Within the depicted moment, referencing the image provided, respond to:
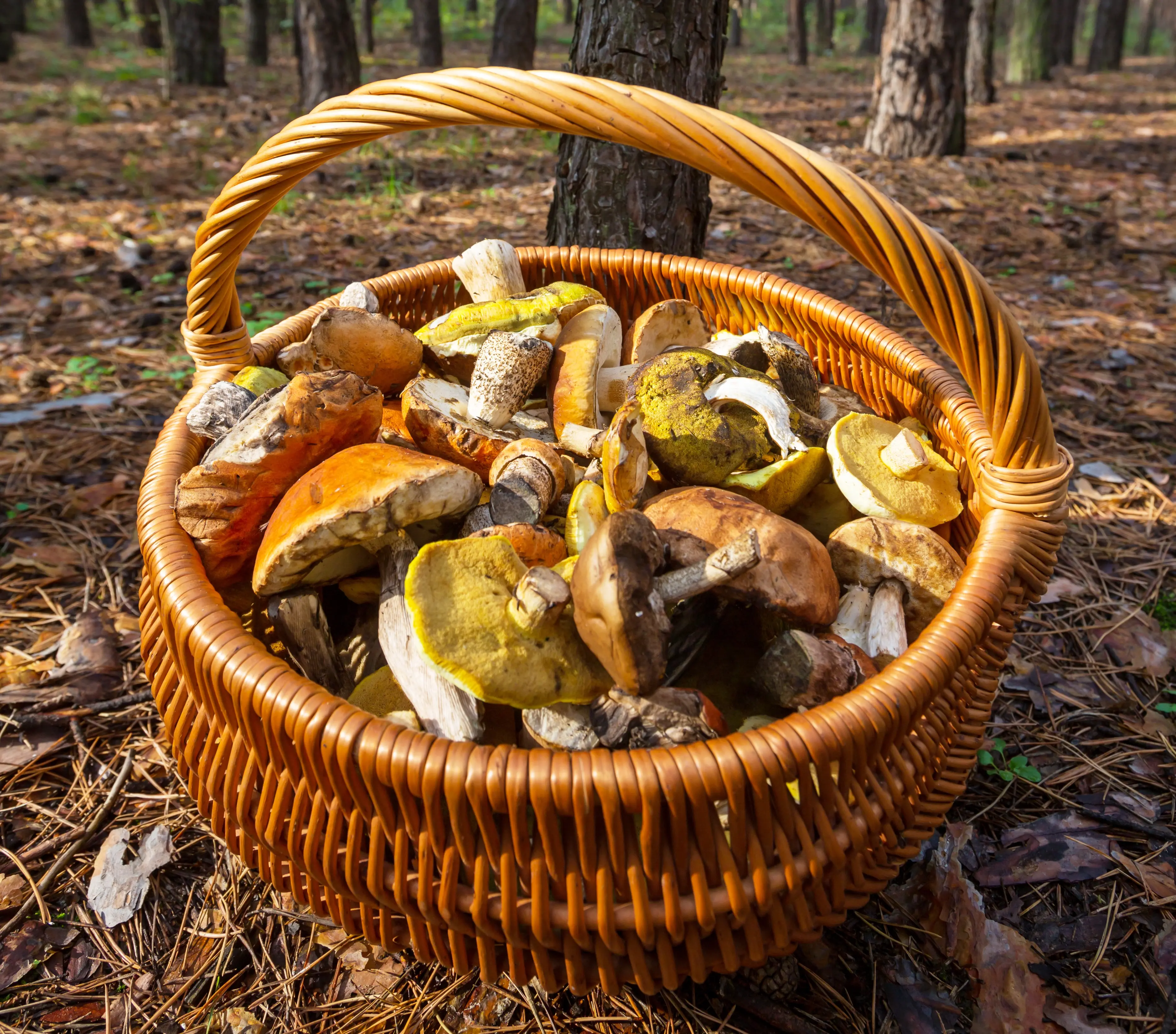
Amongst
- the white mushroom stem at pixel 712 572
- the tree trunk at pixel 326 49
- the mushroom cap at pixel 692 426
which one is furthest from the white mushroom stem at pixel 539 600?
the tree trunk at pixel 326 49

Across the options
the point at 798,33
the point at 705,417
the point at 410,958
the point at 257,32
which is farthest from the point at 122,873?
the point at 798,33

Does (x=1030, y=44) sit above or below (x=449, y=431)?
above

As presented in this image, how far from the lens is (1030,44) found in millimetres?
12711

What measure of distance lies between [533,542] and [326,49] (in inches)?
284

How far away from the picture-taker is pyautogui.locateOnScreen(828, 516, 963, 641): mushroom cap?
5.10 feet

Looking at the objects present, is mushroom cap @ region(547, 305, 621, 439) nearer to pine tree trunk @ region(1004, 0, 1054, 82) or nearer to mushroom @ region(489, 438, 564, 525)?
mushroom @ region(489, 438, 564, 525)

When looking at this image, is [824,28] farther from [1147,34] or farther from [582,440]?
[582,440]

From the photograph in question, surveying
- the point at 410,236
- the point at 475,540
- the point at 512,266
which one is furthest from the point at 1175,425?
the point at 410,236

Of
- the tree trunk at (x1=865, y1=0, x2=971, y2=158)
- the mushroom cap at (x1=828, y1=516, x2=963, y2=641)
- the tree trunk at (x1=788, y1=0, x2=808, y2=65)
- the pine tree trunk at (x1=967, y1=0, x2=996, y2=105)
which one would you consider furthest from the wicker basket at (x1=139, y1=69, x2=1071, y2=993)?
the tree trunk at (x1=788, y1=0, x2=808, y2=65)

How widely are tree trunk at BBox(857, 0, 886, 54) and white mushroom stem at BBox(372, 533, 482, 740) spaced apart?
2191 cm

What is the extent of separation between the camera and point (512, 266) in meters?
2.23

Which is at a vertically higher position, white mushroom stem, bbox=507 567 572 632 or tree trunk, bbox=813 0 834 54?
tree trunk, bbox=813 0 834 54

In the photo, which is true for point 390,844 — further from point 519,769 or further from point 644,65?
point 644,65

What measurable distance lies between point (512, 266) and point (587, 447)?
2.37ft
